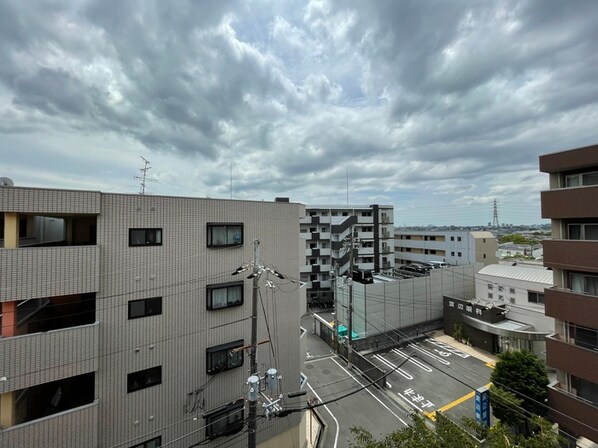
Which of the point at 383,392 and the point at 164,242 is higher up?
the point at 164,242

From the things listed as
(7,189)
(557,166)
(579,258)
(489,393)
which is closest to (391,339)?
(489,393)

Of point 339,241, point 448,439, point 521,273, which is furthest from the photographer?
point 339,241

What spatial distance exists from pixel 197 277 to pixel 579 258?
16447 mm

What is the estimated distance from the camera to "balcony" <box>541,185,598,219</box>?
11.1 m

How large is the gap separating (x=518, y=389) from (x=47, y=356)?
21.0 metres

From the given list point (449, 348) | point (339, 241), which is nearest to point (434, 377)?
point (449, 348)

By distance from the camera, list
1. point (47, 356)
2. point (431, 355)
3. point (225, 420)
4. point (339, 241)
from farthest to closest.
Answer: point (339, 241), point (431, 355), point (225, 420), point (47, 356)

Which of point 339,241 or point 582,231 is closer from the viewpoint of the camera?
point 582,231

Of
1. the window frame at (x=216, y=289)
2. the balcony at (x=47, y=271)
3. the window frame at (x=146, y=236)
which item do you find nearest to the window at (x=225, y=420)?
the window frame at (x=216, y=289)

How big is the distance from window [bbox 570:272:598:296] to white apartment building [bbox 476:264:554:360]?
10.6 meters

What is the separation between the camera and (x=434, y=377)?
1995 cm

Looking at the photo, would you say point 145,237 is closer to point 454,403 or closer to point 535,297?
point 454,403

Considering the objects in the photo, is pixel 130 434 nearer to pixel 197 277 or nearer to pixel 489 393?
pixel 197 277

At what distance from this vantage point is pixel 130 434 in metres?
9.30
